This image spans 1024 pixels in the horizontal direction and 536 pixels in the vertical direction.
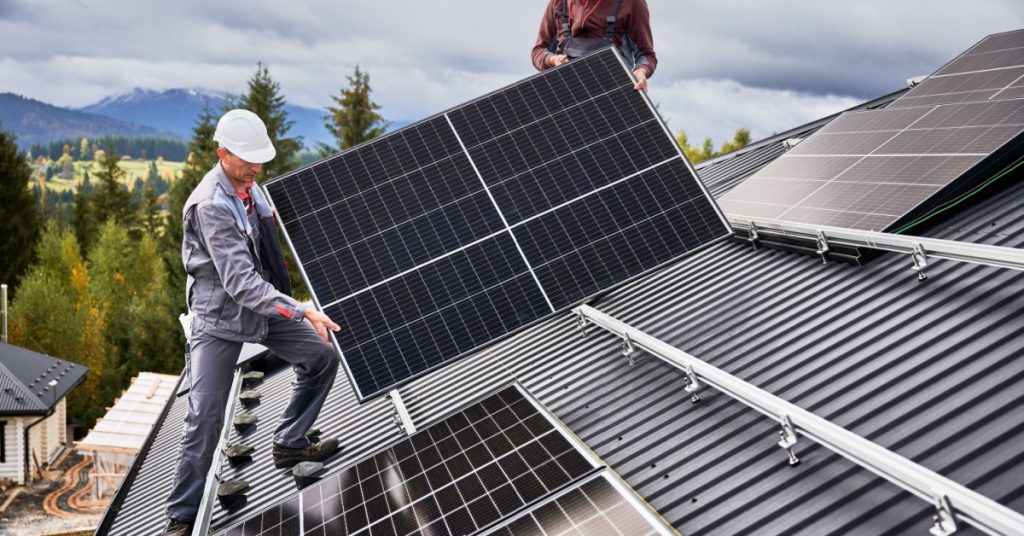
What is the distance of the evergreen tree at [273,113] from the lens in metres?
63.2

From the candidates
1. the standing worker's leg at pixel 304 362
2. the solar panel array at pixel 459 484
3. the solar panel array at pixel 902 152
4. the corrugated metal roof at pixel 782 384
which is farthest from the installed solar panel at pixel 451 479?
the solar panel array at pixel 902 152

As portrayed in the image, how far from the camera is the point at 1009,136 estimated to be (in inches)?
348

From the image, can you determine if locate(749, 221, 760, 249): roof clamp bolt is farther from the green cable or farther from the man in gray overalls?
the man in gray overalls

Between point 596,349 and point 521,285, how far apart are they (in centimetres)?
140

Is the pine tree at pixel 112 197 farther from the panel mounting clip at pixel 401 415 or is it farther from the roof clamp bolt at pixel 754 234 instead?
the roof clamp bolt at pixel 754 234

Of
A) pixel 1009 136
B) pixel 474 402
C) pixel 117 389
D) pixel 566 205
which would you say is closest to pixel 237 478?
pixel 474 402

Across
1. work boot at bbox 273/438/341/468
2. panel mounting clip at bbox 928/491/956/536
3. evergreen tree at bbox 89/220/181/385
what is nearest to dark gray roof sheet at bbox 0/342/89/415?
evergreen tree at bbox 89/220/181/385

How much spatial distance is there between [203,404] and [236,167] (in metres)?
2.18

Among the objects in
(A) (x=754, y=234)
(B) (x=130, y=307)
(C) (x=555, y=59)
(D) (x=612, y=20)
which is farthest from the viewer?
(B) (x=130, y=307)

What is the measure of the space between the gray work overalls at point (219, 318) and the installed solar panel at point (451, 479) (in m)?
0.93

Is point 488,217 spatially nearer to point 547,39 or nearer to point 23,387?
point 547,39

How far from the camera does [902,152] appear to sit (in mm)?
10266

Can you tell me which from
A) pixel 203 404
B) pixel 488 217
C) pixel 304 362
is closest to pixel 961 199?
pixel 488 217

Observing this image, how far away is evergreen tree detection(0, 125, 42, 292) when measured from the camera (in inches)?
2648
